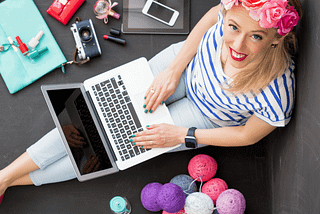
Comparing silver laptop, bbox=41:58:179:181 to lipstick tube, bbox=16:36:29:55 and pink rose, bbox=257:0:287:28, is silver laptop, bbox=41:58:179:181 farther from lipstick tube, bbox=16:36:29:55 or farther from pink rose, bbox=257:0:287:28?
pink rose, bbox=257:0:287:28

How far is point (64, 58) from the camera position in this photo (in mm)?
1450

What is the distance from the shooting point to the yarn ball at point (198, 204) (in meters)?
1.15

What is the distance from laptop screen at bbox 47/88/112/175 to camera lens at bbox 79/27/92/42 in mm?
358

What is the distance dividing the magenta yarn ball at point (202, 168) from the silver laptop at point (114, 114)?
16cm

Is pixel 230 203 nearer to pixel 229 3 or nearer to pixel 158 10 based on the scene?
pixel 229 3

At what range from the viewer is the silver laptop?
1.15 meters

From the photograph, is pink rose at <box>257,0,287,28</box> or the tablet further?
the tablet

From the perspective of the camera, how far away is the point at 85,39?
4.67 ft

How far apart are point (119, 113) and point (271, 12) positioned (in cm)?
71

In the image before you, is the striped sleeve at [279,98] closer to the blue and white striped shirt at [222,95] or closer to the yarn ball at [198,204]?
the blue and white striped shirt at [222,95]

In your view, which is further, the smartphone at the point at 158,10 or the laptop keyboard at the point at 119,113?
the smartphone at the point at 158,10

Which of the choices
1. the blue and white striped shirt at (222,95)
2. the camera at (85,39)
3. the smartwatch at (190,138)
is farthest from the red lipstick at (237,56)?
the camera at (85,39)

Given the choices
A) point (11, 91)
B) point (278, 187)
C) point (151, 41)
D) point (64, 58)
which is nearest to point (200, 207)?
point (278, 187)

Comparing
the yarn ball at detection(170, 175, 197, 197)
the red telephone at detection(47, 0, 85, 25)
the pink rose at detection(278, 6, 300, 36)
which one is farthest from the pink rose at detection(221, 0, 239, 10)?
the red telephone at detection(47, 0, 85, 25)
